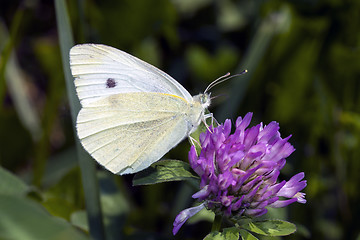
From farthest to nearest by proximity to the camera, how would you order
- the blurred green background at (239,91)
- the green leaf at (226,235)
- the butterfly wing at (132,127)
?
the blurred green background at (239,91) < the butterfly wing at (132,127) < the green leaf at (226,235)

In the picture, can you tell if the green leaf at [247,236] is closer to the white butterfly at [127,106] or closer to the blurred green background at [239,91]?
the white butterfly at [127,106]

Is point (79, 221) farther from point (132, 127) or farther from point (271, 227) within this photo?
point (271, 227)

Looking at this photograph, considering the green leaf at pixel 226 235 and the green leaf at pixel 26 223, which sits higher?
the green leaf at pixel 26 223

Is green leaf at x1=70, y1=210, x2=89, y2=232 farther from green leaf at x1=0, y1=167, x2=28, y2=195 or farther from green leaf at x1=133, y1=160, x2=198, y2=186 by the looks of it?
green leaf at x1=133, y1=160, x2=198, y2=186

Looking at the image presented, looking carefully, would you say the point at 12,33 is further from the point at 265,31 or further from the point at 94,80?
the point at 265,31

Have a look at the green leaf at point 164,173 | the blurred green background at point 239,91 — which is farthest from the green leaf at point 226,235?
the blurred green background at point 239,91

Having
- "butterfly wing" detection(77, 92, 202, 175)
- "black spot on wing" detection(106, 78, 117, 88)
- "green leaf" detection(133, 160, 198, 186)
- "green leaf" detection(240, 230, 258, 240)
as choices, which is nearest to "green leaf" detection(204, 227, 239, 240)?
"green leaf" detection(240, 230, 258, 240)
